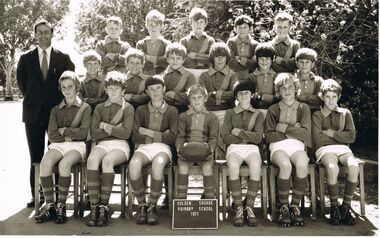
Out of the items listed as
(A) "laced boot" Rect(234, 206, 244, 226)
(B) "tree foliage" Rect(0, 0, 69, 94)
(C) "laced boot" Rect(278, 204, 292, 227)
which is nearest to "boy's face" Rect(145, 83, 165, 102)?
(A) "laced boot" Rect(234, 206, 244, 226)

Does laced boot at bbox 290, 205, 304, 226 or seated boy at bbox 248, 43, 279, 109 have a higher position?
seated boy at bbox 248, 43, 279, 109

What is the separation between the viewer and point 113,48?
6.30 metres

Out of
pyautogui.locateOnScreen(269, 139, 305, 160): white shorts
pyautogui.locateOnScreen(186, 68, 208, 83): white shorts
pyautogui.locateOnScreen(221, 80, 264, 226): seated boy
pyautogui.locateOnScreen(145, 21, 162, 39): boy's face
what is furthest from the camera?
pyautogui.locateOnScreen(145, 21, 162, 39): boy's face

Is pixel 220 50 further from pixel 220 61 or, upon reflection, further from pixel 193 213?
pixel 193 213

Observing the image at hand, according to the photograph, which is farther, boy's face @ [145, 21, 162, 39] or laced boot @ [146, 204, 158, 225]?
boy's face @ [145, 21, 162, 39]

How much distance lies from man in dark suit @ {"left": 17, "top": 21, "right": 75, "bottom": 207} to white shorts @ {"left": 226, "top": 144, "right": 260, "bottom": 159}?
2.07 metres

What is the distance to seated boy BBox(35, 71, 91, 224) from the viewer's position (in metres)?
4.92

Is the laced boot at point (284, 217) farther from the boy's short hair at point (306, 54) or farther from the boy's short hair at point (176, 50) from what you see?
→ the boy's short hair at point (176, 50)

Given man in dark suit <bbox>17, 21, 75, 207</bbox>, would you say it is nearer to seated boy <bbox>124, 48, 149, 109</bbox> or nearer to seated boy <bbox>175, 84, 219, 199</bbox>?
seated boy <bbox>124, 48, 149, 109</bbox>

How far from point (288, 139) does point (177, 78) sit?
1.51m

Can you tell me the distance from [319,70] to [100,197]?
4.80m

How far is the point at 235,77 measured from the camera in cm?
575

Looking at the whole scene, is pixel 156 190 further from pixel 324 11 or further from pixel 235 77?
pixel 324 11

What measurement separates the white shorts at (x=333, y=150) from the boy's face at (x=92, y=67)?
8.75ft
